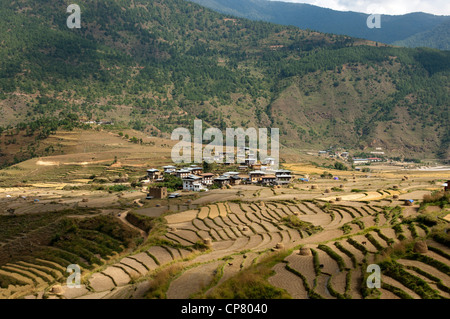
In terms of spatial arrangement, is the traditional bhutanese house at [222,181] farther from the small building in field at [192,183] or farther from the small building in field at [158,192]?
the small building in field at [158,192]

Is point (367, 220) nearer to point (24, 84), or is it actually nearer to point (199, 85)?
point (24, 84)

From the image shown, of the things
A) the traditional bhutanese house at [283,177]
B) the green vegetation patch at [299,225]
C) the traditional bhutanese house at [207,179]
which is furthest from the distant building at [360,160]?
the green vegetation patch at [299,225]

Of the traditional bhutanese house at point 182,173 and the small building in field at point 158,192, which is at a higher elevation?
the traditional bhutanese house at point 182,173

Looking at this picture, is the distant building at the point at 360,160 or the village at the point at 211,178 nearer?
the village at the point at 211,178

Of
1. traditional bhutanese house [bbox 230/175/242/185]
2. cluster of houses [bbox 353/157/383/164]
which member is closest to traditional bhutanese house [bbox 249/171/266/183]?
traditional bhutanese house [bbox 230/175/242/185]

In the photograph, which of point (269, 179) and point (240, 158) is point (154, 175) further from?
point (240, 158)

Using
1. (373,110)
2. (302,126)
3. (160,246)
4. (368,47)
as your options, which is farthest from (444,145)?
(160,246)

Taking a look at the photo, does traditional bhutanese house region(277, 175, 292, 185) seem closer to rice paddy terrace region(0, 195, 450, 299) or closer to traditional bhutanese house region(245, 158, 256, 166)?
traditional bhutanese house region(245, 158, 256, 166)
